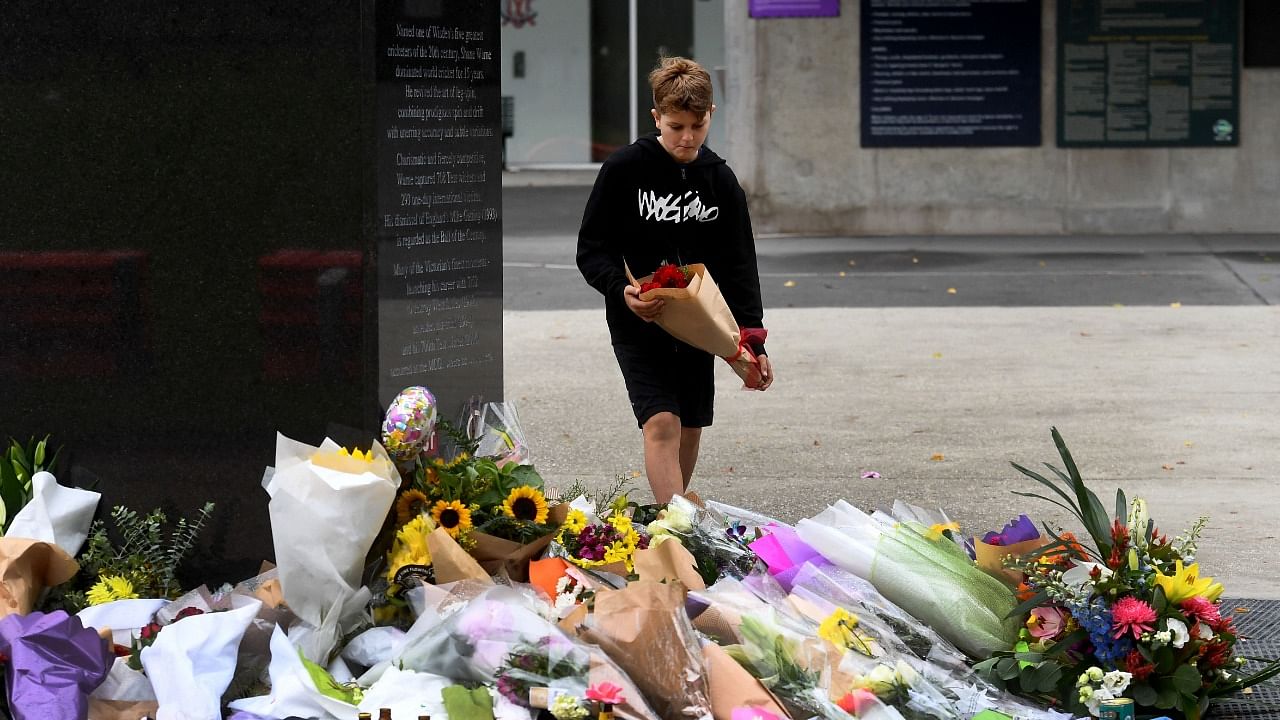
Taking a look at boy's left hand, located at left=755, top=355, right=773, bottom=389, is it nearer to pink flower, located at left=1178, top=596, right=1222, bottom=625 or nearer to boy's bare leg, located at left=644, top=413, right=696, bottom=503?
boy's bare leg, located at left=644, top=413, right=696, bottom=503

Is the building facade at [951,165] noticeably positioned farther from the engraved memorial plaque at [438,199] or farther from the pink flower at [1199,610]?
the pink flower at [1199,610]

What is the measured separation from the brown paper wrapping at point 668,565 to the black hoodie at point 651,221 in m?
0.96

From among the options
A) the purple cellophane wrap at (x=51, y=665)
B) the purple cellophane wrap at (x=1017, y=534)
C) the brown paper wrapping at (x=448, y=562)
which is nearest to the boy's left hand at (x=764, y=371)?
the purple cellophane wrap at (x=1017, y=534)

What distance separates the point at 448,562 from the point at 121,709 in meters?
0.76

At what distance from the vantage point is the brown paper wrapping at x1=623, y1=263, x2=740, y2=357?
441cm

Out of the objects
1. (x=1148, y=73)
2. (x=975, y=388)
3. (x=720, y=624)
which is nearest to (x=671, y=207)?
(x=720, y=624)

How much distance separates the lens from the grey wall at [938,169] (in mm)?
15516

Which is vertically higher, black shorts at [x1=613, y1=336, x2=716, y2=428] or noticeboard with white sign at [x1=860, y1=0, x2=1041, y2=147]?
noticeboard with white sign at [x1=860, y1=0, x2=1041, y2=147]

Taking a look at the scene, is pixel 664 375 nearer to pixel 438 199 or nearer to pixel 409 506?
pixel 438 199

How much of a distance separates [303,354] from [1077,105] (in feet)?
41.3

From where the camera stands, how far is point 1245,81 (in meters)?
15.4

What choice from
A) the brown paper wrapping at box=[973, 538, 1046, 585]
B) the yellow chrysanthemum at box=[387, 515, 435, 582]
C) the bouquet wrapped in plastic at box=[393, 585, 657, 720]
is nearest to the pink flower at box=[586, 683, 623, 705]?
the bouquet wrapped in plastic at box=[393, 585, 657, 720]

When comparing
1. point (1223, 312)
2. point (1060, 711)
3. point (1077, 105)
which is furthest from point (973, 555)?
point (1077, 105)

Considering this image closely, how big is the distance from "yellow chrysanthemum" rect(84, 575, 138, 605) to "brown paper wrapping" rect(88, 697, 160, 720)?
468mm
